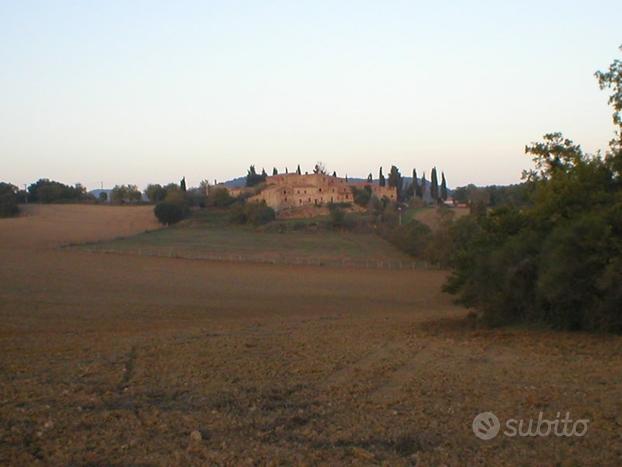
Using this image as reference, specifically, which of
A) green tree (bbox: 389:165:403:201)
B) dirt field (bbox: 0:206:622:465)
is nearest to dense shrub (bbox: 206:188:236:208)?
green tree (bbox: 389:165:403:201)

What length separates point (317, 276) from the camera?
48906 millimetres

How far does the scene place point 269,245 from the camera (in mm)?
69000

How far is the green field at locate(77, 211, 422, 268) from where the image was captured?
2361 inches

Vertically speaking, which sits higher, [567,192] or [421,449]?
[567,192]

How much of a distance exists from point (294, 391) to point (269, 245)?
193 ft

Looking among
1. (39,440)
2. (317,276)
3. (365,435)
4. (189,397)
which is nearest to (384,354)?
(189,397)

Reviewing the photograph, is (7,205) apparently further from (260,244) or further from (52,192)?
(260,244)

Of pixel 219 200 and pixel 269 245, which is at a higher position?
pixel 219 200

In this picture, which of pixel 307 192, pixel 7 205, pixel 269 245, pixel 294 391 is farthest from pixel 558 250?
pixel 307 192

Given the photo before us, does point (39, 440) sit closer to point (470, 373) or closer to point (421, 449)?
point (421, 449)

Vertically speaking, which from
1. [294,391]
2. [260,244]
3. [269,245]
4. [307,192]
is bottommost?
[269,245]

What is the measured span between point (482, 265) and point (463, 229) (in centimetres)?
2979

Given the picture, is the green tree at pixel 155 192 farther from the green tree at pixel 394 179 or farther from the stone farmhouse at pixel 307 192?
the green tree at pixel 394 179

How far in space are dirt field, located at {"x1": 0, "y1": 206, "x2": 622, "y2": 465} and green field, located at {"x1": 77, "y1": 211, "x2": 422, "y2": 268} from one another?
3517 centimetres
